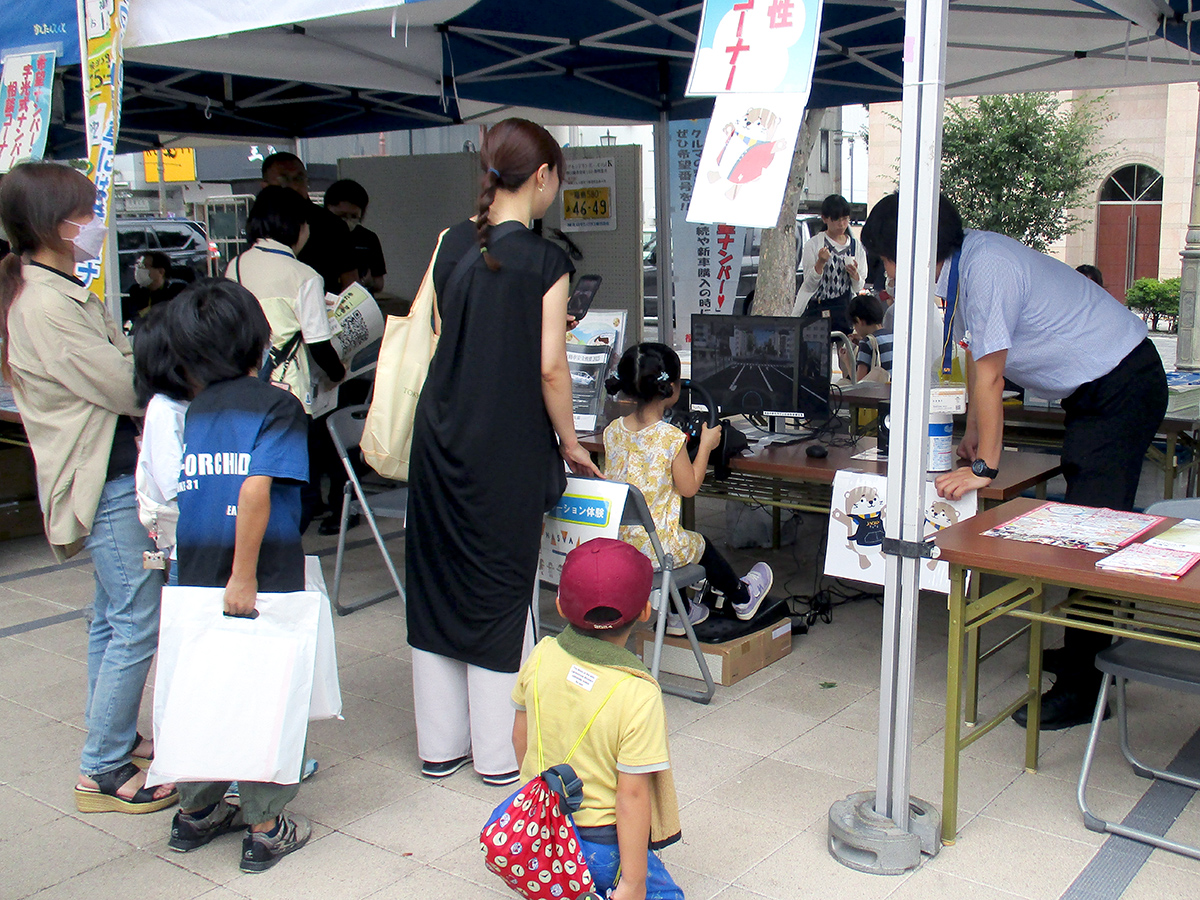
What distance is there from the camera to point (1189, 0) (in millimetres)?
4383

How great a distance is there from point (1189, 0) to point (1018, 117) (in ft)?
44.3

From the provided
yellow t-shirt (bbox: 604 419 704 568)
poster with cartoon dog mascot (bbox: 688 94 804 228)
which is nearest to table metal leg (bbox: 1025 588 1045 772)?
yellow t-shirt (bbox: 604 419 704 568)

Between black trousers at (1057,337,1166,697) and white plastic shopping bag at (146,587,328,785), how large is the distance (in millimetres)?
2324

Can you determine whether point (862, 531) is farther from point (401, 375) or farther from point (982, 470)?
point (401, 375)

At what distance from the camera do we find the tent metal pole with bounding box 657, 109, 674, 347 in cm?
646

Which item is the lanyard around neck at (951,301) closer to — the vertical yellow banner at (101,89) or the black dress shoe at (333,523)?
the vertical yellow banner at (101,89)

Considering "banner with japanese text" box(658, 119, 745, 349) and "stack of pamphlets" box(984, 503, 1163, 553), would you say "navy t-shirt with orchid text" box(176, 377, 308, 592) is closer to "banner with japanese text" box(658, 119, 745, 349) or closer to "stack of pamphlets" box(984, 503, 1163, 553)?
"stack of pamphlets" box(984, 503, 1163, 553)

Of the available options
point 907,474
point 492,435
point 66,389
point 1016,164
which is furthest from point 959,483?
point 1016,164

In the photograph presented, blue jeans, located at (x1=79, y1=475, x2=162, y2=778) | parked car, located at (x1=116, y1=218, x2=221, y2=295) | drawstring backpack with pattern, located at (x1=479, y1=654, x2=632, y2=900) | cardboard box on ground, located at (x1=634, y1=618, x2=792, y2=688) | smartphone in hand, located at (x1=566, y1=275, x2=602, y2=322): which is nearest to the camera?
drawstring backpack with pattern, located at (x1=479, y1=654, x2=632, y2=900)

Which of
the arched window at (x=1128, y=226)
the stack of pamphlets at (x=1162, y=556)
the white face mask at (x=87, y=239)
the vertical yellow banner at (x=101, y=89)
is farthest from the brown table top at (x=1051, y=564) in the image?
the arched window at (x=1128, y=226)

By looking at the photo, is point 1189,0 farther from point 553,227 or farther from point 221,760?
point 221,760

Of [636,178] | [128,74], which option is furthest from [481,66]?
[128,74]

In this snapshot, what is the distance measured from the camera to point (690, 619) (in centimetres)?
384

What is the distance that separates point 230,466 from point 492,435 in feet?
2.22
